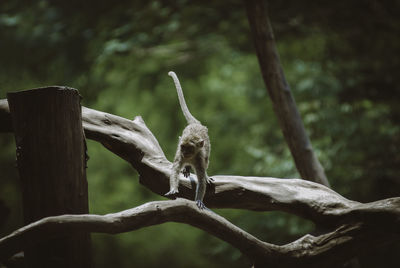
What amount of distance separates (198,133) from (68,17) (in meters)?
3.10

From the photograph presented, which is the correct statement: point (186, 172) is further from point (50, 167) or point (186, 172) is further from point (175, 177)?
point (50, 167)

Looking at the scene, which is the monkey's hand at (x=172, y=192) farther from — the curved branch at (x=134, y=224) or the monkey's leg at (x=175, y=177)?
the curved branch at (x=134, y=224)

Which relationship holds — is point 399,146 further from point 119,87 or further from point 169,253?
point 169,253

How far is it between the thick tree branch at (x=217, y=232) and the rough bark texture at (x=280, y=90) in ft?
3.38

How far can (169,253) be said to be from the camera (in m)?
8.23

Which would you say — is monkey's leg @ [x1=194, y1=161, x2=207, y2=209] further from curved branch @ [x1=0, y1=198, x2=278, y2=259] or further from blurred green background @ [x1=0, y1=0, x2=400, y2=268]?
blurred green background @ [x1=0, y1=0, x2=400, y2=268]

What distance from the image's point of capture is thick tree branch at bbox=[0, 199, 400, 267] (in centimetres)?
183

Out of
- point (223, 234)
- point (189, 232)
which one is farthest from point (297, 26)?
point (189, 232)

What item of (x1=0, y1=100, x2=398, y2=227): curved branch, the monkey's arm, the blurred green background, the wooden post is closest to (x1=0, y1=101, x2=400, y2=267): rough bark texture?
(x1=0, y1=100, x2=398, y2=227): curved branch

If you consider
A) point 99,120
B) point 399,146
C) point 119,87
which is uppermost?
point 119,87

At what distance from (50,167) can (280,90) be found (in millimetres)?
2315

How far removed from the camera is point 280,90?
148 inches

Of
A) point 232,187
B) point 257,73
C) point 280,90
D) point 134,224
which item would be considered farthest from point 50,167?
point 257,73

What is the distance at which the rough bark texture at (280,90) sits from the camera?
3746mm
